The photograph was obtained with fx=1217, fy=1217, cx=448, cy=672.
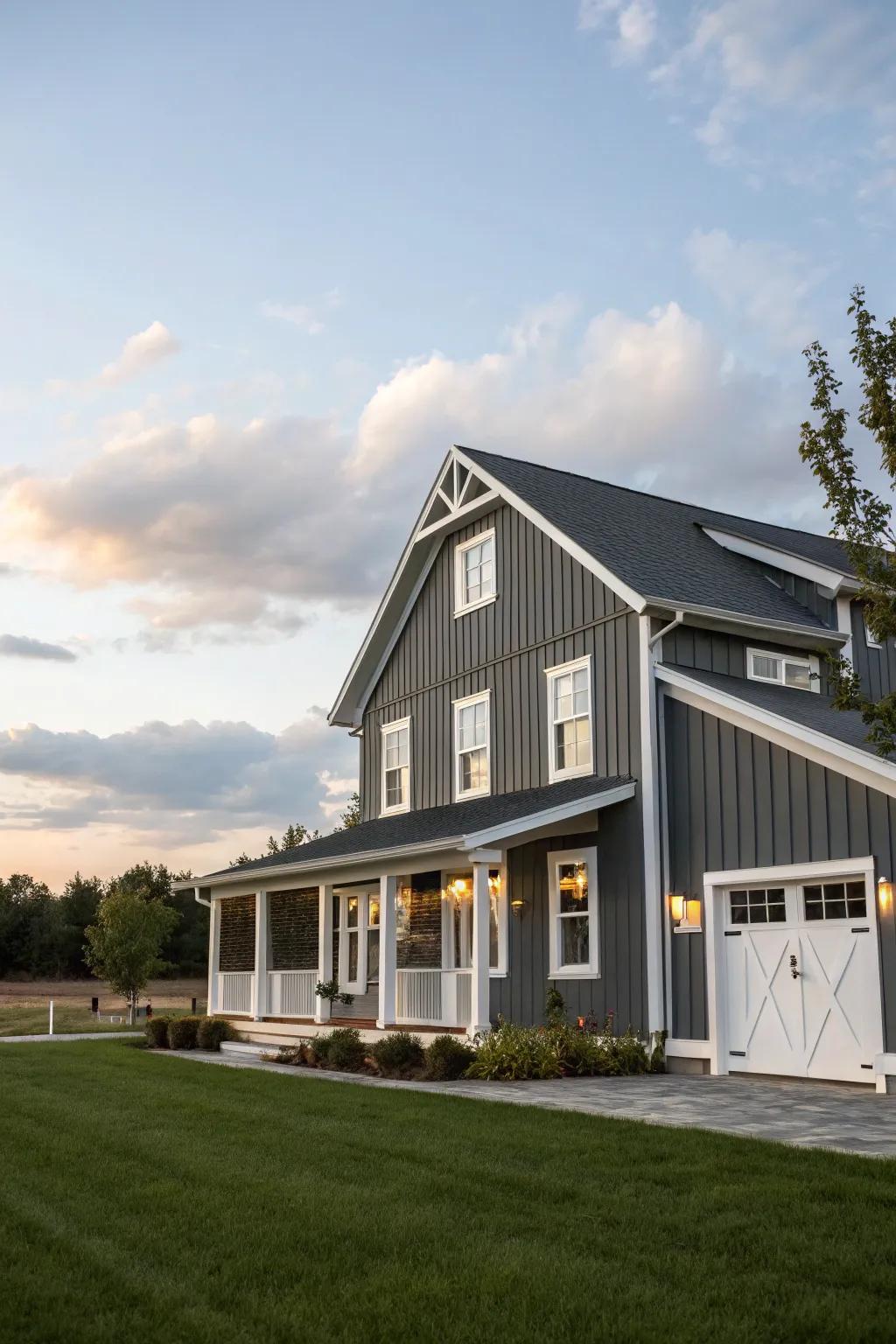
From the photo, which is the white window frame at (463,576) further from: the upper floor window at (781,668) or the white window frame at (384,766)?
the upper floor window at (781,668)

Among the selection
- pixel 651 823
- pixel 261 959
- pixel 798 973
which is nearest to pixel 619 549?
pixel 651 823

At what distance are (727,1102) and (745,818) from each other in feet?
13.1

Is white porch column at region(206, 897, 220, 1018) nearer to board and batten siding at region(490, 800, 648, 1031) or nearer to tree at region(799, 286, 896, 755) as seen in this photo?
board and batten siding at region(490, 800, 648, 1031)

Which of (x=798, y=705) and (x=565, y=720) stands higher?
(x=565, y=720)

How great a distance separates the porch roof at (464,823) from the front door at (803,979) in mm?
2349

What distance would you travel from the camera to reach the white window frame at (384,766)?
2302cm

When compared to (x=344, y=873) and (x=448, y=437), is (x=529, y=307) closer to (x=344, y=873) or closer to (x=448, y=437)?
(x=448, y=437)

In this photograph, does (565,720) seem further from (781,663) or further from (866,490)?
(866,490)

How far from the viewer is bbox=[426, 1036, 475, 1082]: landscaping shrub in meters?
15.1

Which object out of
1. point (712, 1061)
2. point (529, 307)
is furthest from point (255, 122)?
point (712, 1061)

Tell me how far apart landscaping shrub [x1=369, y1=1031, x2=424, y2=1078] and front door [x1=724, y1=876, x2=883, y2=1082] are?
404cm

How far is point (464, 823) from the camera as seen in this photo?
1748 centimetres

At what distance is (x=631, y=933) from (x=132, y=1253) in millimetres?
11020

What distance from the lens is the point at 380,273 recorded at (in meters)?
19.1
